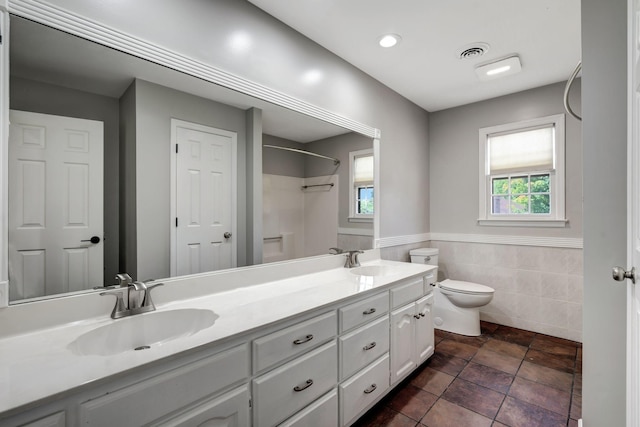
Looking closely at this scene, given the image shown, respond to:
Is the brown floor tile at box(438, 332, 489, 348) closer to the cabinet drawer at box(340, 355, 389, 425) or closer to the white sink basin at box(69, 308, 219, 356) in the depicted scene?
the cabinet drawer at box(340, 355, 389, 425)

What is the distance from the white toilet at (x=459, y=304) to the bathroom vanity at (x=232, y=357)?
3.27 ft

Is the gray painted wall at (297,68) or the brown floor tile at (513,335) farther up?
the gray painted wall at (297,68)

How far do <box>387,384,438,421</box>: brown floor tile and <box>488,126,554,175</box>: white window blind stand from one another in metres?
2.36

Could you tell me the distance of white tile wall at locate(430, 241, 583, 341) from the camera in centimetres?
272

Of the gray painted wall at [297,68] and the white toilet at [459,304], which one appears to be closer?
the gray painted wall at [297,68]

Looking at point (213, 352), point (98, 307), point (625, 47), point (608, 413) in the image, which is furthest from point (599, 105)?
point (98, 307)

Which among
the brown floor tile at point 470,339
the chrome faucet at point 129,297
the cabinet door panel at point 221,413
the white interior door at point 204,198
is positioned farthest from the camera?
the brown floor tile at point 470,339

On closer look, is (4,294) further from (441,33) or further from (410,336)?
(441,33)

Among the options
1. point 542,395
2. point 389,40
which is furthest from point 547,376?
point 389,40

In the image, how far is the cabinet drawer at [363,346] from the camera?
4.90 feet

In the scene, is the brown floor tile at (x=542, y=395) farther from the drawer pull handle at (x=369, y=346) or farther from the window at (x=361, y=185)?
the window at (x=361, y=185)

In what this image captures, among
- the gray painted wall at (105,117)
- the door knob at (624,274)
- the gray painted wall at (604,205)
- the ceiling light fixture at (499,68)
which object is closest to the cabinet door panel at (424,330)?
the gray painted wall at (604,205)

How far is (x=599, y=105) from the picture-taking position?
130cm

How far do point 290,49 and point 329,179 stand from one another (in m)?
0.94
